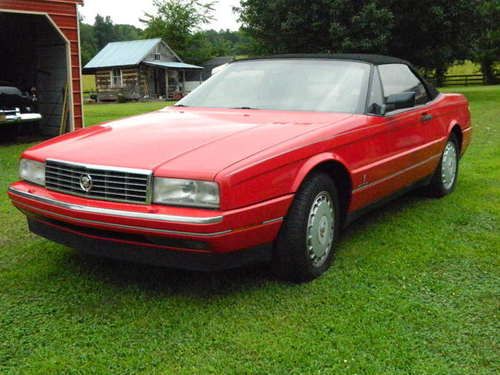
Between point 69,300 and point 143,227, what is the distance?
0.75 meters

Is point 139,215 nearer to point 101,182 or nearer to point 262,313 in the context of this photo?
point 101,182

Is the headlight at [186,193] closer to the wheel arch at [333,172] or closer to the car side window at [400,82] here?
the wheel arch at [333,172]

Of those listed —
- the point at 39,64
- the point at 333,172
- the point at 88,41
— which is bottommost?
the point at 333,172

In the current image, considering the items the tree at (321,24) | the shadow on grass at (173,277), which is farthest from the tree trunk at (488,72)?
the shadow on grass at (173,277)

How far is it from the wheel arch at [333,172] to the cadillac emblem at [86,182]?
1154 mm

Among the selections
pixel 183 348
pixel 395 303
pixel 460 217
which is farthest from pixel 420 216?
pixel 183 348

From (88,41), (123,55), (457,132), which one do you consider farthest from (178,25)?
(457,132)

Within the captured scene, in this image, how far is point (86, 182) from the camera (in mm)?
3215

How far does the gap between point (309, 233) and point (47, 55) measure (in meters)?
11.1

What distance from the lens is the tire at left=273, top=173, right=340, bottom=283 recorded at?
336 centimetres

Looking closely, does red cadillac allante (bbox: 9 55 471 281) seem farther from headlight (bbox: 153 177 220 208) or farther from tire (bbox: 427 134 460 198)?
tire (bbox: 427 134 460 198)

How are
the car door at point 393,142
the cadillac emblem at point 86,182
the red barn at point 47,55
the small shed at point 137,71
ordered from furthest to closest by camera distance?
the small shed at point 137,71 → the red barn at point 47,55 → the car door at point 393,142 → the cadillac emblem at point 86,182

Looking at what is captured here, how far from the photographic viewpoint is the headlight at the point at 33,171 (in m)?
3.57

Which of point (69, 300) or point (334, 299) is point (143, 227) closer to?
point (69, 300)
